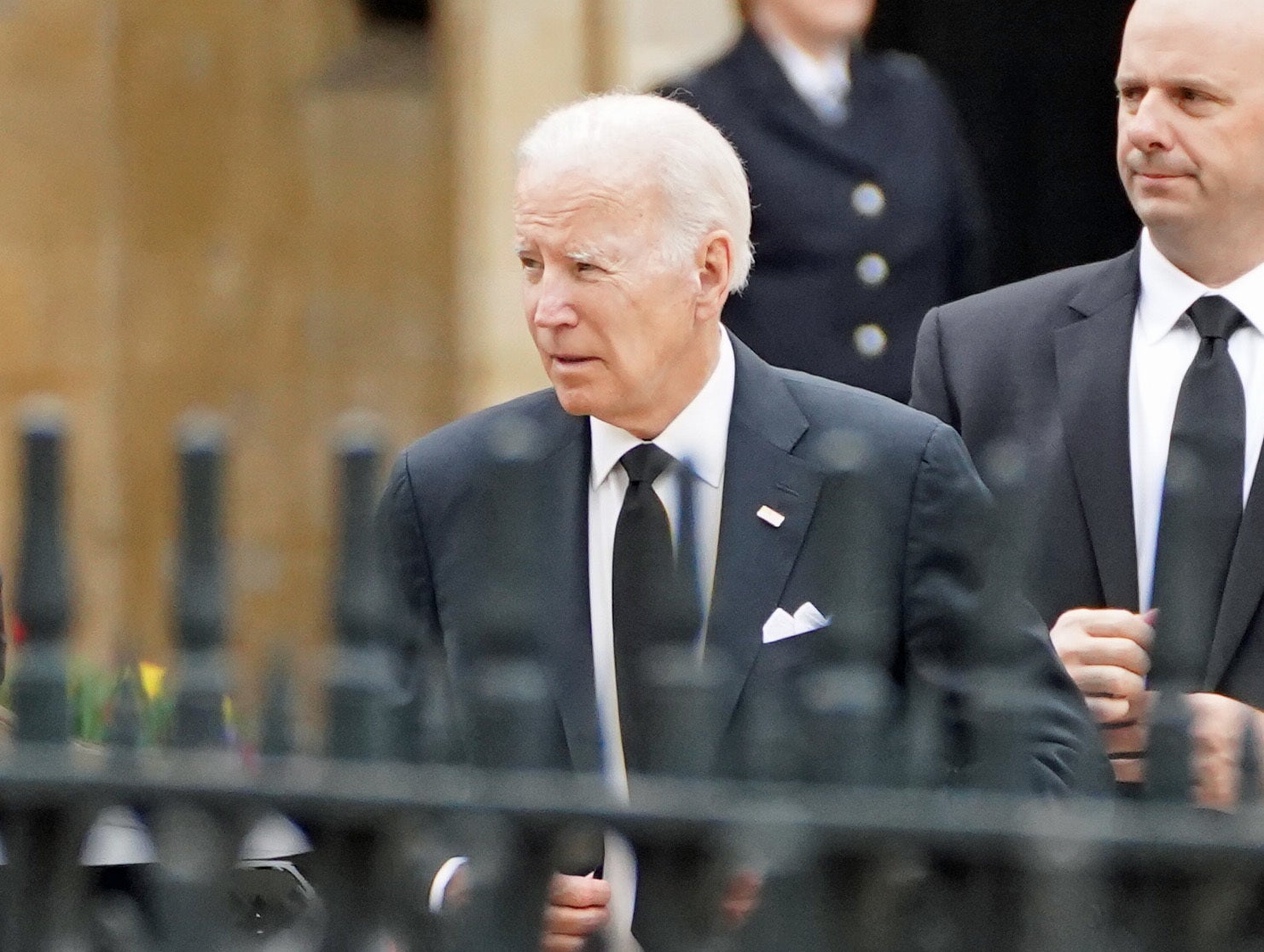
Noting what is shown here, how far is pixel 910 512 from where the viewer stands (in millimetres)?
3832

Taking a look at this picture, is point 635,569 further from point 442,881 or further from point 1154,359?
point 1154,359

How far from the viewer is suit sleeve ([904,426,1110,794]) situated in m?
2.60

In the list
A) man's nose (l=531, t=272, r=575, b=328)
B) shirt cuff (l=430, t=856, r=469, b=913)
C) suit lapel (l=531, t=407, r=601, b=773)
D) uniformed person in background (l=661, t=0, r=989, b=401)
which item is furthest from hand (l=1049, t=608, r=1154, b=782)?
uniformed person in background (l=661, t=0, r=989, b=401)

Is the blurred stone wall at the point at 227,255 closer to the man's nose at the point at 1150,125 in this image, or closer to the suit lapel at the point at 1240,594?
the man's nose at the point at 1150,125

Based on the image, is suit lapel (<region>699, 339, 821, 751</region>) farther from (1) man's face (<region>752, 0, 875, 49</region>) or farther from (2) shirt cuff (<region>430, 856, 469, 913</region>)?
(1) man's face (<region>752, 0, 875, 49</region>)

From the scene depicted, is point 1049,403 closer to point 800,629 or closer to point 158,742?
point 800,629

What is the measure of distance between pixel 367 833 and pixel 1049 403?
6.43 ft

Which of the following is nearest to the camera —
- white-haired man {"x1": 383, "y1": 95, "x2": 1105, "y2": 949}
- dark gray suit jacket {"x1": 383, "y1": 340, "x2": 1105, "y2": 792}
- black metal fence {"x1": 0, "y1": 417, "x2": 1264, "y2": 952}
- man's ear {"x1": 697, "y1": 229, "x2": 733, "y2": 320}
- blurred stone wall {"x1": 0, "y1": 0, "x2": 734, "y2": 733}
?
black metal fence {"x1": 0, "y1": 417, "x2": 1264, "y2": 952}

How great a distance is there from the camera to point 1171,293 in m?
4.34

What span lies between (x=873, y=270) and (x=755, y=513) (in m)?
2.01

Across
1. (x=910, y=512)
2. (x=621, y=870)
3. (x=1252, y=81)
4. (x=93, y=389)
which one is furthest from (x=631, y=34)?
(x=621, y=870)

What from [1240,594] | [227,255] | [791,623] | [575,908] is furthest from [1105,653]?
[227,255]

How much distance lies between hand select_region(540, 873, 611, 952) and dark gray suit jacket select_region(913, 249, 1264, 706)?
1265 mm

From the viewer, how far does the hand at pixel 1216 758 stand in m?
2.55
